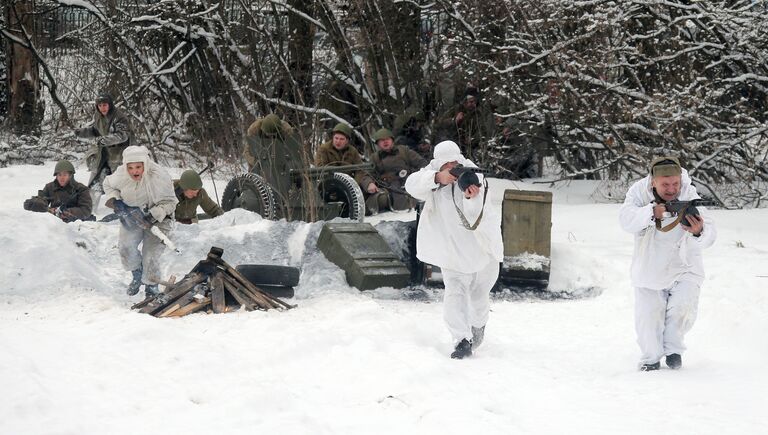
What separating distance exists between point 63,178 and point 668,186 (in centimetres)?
772

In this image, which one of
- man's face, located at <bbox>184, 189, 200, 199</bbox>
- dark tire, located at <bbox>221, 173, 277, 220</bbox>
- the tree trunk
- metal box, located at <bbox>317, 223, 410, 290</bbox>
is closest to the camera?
metal box, located at <bbox>317, 223, 410, 290</bbox>

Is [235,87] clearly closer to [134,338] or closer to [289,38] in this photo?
[289,38]

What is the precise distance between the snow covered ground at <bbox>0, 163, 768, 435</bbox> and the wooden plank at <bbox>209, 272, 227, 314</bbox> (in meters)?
0.33

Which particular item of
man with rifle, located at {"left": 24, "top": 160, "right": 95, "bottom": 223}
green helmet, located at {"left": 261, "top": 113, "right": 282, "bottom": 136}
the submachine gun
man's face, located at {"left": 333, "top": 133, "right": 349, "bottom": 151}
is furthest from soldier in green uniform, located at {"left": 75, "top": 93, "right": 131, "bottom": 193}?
the submachine gun

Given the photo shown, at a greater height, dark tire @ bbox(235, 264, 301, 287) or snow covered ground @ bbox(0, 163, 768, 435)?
dark tire @ bbox(235, 264, 301, 287)

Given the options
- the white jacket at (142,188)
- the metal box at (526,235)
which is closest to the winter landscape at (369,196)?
the white jacket at (142,188)

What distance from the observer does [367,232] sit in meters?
10.0

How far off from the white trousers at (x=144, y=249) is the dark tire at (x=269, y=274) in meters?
0.70

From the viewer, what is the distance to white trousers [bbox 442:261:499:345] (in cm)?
702

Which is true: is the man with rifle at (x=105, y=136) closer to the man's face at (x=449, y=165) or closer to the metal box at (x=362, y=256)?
the metal box at (x=362, y=256)

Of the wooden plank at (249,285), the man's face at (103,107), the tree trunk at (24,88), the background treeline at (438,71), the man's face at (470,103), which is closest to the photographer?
the wooden plank at (249,285)

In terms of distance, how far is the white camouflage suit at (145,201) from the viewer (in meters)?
8.79

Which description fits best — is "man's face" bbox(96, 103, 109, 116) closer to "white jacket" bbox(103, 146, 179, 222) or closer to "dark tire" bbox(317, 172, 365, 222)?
"dark tire" bbox(317, 172, 365, 222)

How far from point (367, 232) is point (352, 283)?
2.48ft
